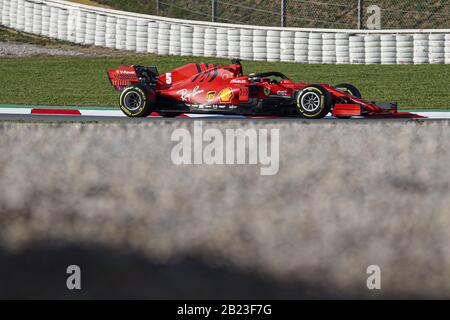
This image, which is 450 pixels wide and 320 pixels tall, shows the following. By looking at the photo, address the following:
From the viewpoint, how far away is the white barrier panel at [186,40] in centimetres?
1969

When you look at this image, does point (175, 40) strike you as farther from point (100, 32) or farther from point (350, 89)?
point (350, 89)

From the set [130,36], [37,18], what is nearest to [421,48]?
[130,36]

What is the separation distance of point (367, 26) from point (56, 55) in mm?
7953

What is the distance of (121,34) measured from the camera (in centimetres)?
2091

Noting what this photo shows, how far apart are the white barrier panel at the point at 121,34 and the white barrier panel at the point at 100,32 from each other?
1.75 ft

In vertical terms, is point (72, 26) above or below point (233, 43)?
above

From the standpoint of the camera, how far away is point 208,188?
12.5 feet

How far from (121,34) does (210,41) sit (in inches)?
109

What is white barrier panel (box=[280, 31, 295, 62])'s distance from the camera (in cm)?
1860

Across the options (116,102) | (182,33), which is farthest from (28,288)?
(182,33)

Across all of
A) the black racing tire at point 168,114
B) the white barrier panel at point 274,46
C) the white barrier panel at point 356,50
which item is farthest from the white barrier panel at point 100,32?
the black racing tire at point 168,114

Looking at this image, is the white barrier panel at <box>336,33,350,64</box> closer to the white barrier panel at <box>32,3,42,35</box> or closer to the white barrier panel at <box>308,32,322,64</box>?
the white barrier panel at <box>308,32,322,64</box>

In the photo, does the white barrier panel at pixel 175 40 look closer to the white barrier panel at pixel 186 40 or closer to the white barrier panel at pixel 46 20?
the white barrier panel at pixel 186 40

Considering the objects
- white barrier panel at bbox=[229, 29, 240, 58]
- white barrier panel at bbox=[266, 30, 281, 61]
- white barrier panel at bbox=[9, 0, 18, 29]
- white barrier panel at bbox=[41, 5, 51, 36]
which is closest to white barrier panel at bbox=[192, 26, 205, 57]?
white barrier panel at bbox=[229, 29, 240, 58]
